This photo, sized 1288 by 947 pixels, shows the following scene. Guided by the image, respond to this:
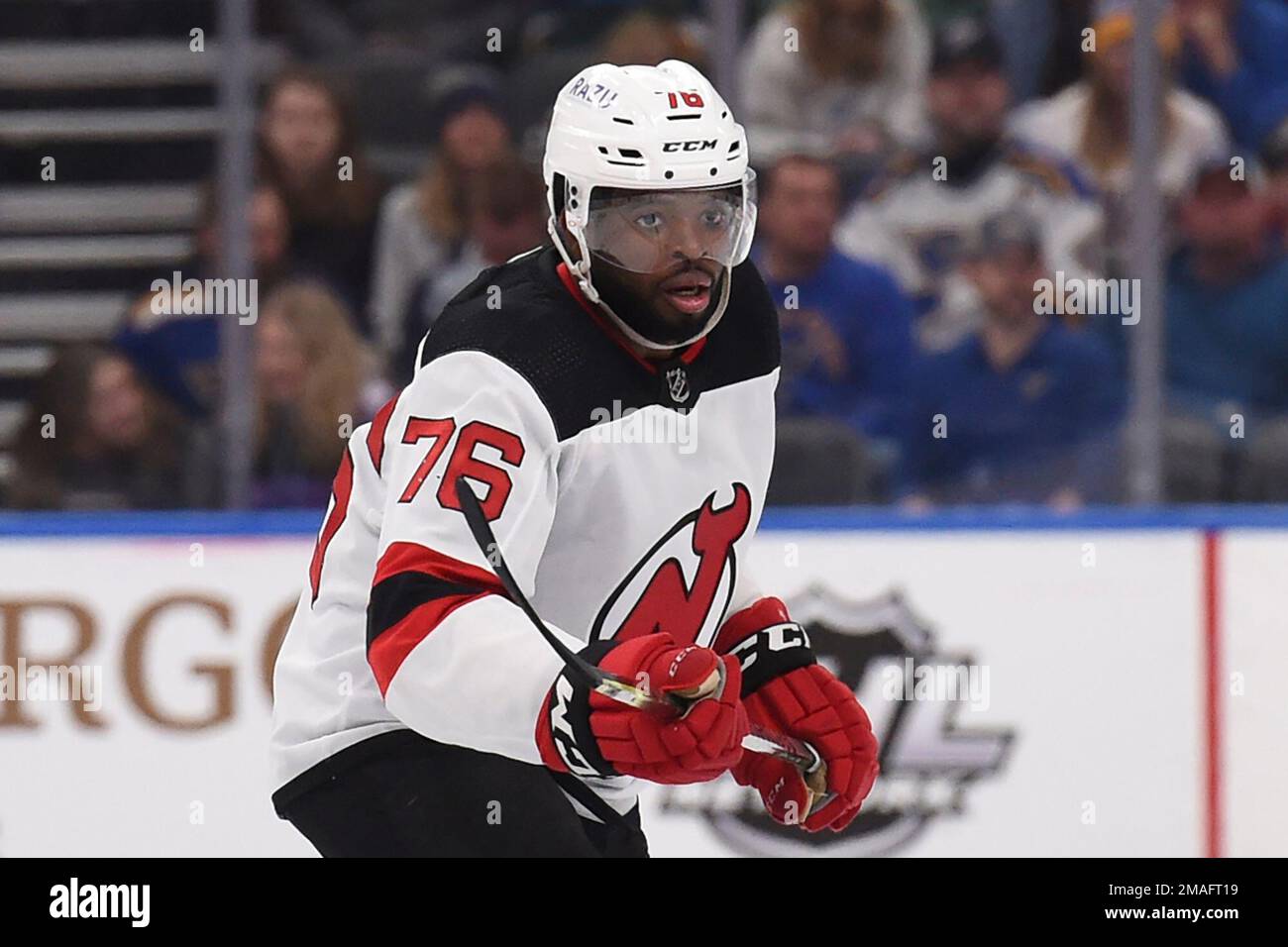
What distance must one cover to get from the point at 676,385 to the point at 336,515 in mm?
439

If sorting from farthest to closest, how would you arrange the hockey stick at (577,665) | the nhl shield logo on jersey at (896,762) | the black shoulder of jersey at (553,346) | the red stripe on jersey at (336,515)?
1. the nhl shield logo on jersey at (896,762)
2. the red stripe on jersey at (336,515)
3. the black shoulder of jersey at (553,346)
4. the hockey stick at (577,665)

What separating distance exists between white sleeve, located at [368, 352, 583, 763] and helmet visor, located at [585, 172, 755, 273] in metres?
0.21

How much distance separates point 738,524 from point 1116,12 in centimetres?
247

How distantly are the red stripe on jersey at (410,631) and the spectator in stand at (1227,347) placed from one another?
262 cm

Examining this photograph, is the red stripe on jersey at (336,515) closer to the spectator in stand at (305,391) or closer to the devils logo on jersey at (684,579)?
the devils logo on jersey at (684,579)

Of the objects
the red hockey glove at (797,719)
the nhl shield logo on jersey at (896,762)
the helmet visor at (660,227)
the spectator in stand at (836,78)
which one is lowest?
the nhl shield logo on jersey at (896,762)

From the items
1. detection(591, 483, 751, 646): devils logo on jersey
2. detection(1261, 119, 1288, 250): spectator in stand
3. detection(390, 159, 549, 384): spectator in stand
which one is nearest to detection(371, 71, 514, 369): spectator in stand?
detection(390, 159, 549, 384): spectator in stand

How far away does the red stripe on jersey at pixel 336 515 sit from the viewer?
8.85ft

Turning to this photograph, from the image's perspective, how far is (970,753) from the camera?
4.45 metres

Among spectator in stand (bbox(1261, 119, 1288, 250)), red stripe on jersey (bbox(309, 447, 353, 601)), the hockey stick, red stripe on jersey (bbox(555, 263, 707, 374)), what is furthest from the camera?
spectator in stand (bbox(1261, 119, 1288, 250))

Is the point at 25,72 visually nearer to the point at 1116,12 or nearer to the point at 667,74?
the point at 1116,12

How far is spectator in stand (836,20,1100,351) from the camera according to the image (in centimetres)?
480

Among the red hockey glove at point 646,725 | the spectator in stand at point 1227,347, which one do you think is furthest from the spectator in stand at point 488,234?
the red hockey glove at point 646,725

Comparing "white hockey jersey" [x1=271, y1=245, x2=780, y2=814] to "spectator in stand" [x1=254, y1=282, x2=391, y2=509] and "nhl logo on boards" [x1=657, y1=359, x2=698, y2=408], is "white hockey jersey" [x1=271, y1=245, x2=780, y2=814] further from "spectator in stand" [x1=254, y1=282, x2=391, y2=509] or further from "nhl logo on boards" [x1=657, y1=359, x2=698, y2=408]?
"spectator in stand" [x1=254, y1=282, x2=391, y2=509]
